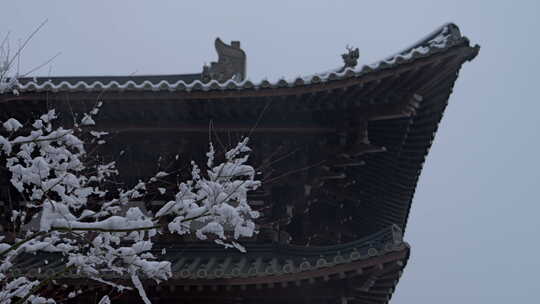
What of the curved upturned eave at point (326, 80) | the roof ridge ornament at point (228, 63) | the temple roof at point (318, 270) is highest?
the roof ridge ornament at point (228, 63)

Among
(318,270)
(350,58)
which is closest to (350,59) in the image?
(350,58)

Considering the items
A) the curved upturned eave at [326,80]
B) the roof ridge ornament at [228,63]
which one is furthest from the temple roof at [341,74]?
the roof ridge ornament at [228,63]

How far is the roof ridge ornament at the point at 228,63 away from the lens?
8445mm

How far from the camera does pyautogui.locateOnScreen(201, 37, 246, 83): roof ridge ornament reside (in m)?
8.45

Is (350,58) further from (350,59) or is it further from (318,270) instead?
(318,270)

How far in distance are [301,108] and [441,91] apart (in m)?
1.56

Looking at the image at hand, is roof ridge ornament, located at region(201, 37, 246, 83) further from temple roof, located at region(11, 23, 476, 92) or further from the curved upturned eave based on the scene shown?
the curved upturned eave

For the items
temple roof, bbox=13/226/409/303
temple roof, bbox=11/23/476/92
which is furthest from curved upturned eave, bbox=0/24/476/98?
temple roof, bbox=13/226/409/303

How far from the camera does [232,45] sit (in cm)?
901

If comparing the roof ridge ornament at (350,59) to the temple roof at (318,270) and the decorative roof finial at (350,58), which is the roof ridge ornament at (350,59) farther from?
the temple roof at (318,270)

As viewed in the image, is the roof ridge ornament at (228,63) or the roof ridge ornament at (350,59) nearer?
the roof ridge ornament at (350,59)

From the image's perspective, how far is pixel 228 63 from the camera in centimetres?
867

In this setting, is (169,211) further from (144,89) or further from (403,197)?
(403,197)

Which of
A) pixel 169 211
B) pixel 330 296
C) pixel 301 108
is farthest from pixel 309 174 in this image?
pixel 169 211
